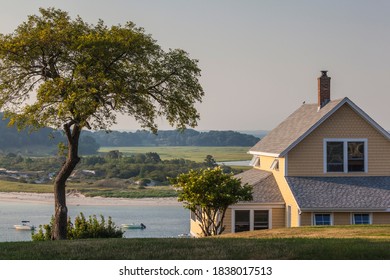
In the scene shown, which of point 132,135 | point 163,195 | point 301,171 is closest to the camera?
point 301,171

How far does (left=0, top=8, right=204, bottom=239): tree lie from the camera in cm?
2953

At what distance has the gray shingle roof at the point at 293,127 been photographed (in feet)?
118

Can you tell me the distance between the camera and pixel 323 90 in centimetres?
3834

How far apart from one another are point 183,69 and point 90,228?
864 centimetres

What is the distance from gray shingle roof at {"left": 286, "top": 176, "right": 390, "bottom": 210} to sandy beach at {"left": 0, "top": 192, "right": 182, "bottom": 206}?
61732mm

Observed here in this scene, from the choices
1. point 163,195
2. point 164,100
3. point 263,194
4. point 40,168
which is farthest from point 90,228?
point 40,168

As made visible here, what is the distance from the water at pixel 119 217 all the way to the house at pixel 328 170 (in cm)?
1783

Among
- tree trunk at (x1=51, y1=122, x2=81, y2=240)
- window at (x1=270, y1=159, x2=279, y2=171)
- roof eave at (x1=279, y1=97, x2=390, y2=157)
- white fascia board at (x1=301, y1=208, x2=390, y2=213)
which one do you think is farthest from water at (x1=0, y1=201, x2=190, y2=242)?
white fascia board at (x1=301, y1=208, x2=390, y2=213)

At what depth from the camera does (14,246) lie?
20469 mm

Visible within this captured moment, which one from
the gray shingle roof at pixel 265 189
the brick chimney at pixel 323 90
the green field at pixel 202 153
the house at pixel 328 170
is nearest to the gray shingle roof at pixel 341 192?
the house at pixel 328 170

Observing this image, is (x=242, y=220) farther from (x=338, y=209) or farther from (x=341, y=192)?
(x=341, y=192)

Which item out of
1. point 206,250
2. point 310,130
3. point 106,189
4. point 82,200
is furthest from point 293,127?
point 106,189

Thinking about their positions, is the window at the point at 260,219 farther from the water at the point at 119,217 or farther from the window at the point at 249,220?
the water at the point at 119,217

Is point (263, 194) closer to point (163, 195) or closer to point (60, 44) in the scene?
point (60, 44)
